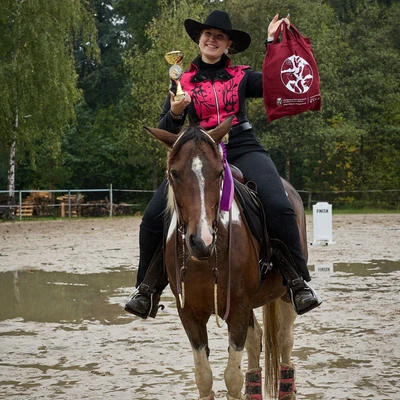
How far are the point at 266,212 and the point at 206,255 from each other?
4.24 ft

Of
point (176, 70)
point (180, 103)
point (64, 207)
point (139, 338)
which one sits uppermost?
point (176, 70)

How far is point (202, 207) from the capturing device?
4793 mm

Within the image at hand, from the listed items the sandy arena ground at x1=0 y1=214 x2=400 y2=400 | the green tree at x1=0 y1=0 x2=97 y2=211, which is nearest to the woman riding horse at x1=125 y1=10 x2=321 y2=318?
the sandy arena ground at x1=0 y1=214 x2=400 y2=400

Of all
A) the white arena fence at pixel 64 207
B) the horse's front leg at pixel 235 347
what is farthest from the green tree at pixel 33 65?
the horse's front leg at pixel 235 347

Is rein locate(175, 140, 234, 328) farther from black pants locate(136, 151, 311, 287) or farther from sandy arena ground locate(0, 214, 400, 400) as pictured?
sandy arena ground locate(0, 214, 400, 400)

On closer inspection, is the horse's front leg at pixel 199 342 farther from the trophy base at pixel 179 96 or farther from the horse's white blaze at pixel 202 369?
the trophy base at pixel 179 96

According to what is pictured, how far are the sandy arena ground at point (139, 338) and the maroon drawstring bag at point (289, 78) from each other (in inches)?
87.6

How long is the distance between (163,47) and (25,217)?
41.7 feet

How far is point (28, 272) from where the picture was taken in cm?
1566

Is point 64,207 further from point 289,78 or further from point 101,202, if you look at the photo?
point 289,78

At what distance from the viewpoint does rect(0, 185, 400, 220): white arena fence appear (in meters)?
39.1

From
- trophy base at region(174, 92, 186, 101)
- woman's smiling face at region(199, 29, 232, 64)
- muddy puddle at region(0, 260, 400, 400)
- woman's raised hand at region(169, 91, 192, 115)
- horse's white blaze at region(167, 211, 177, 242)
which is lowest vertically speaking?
muddy puddle at region(0, 260, 400, 400)

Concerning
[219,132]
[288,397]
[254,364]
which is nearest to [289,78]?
[219,132]

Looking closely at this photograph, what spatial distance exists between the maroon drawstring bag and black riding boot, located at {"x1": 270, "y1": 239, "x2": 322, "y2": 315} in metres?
0.96
